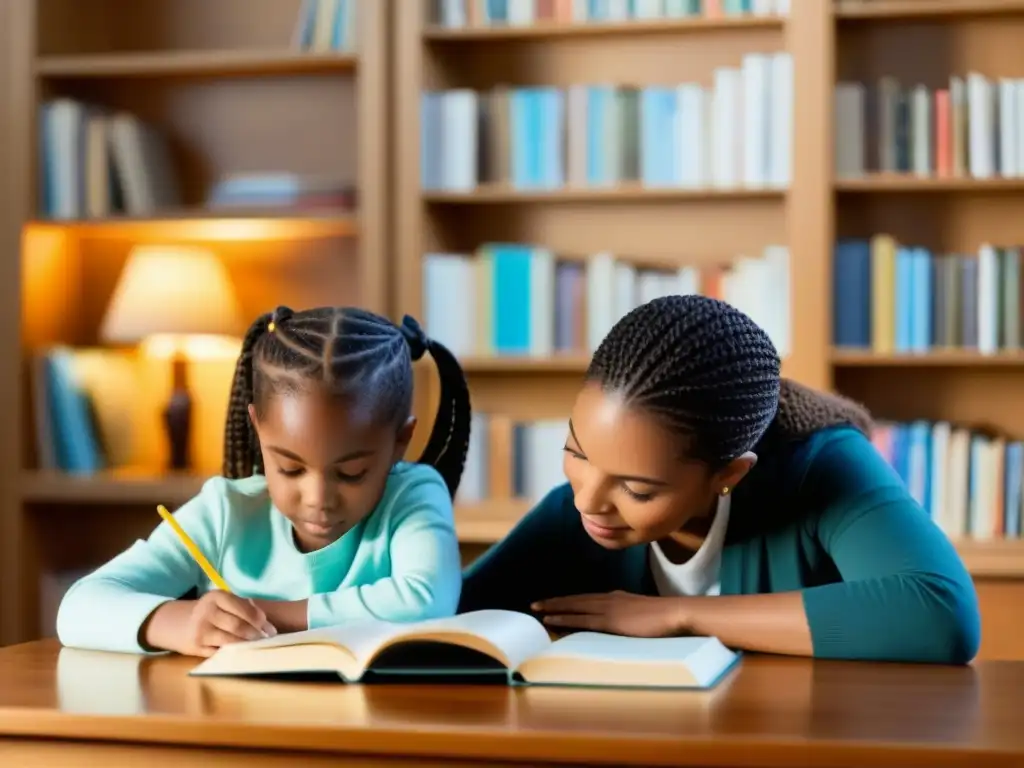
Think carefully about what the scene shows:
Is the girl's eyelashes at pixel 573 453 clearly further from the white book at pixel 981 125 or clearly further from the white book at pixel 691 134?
the white book at pixel 981 125

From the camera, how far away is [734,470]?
1274 mm

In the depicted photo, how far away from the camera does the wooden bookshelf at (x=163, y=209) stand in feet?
10.9

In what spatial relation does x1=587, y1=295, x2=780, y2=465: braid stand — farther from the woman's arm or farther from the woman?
the woman's arm

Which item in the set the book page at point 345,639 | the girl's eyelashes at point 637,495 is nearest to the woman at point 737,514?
the girl's eyelashes at point 637,495

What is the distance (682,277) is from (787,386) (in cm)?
177

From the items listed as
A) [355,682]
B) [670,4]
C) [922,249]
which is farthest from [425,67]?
[355,682]

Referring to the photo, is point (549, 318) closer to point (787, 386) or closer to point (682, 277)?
point (682, 277)

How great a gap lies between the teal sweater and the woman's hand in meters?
0.12

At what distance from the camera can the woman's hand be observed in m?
1.27

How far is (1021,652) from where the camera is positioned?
290 centimetres

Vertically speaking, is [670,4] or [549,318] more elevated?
[670,4]

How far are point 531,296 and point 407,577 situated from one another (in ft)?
6.66

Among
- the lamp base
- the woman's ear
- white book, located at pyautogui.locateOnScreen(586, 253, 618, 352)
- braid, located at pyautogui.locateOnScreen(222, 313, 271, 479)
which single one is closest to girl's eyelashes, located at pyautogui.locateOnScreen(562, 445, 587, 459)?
the woman's ear

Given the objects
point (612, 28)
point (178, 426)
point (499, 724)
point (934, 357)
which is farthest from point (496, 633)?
point (178, 426)
